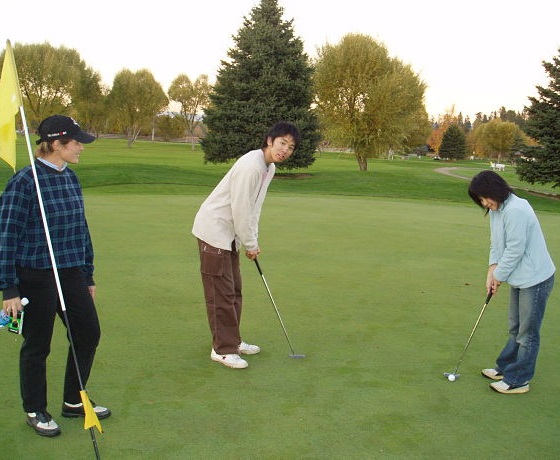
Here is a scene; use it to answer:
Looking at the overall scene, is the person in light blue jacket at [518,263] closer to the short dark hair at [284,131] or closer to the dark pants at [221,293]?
the short dark hair at [284,131]

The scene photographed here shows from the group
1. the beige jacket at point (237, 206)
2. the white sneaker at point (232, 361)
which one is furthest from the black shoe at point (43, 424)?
Result: the beige jacket at point (237, 206)

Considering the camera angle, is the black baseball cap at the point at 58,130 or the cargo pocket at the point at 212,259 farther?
the cargo pocket at the point at 212,259

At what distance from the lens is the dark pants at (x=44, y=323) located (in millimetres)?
3350

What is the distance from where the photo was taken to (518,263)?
414cm

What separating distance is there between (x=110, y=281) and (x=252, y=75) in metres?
23.5

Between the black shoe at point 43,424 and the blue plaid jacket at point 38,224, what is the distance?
2.41 feet

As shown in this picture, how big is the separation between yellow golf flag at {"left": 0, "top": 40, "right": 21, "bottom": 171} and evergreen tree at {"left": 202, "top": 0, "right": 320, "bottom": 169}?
2494 centimetres

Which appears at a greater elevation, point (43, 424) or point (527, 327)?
point (527, 327)

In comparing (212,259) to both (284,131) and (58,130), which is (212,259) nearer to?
(284,131)

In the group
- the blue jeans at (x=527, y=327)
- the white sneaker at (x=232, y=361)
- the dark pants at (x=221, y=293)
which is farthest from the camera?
the dark pants at (x=221, y=293)

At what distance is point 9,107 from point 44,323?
1.22 metres

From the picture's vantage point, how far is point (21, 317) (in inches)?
130

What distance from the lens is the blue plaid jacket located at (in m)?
3.20

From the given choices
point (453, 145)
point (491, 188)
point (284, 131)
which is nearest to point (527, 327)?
point (491, 188)
